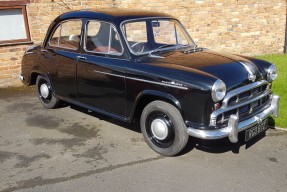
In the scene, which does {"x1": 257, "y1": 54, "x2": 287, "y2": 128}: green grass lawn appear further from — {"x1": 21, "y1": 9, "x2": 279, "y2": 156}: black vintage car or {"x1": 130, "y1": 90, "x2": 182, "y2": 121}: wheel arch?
{"x1": 130, "y1": 90, "x2": 182, "y2": 121}: wheel arch

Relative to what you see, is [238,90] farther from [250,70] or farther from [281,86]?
[281,86]

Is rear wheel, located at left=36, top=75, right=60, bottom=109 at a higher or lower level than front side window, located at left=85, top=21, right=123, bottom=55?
lower

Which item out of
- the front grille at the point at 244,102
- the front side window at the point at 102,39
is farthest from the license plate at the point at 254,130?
the front side window at the point at 102,39

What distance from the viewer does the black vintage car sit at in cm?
370

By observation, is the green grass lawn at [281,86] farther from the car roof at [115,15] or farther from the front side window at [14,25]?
the front side window at [14,25]

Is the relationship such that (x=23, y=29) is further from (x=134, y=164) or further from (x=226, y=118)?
(x=226, y=118)

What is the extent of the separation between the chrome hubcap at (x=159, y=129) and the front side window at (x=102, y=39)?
41.9 inches

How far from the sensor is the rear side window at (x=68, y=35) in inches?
199

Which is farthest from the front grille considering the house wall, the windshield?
the house wall

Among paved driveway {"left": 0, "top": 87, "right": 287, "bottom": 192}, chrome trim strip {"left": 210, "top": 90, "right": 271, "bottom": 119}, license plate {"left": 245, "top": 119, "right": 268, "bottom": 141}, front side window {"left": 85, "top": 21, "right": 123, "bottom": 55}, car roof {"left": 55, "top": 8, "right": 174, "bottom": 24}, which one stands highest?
car roof {"left": 55, "top": 8, "right": 174, "bottom": 24}

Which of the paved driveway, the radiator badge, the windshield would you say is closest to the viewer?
the paved driveway

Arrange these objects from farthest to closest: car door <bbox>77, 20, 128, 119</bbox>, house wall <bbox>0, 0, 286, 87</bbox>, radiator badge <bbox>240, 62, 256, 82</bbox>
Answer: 1. house wall <bbox>0, 0, 286, 87</bbox>
2. car door <bbox>77, 20, 128, 119</bbox>
3. radiator badge <bbox>240, 62, 256, 82</bbox>

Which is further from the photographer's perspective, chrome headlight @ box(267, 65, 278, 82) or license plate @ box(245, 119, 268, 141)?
chrome headlight @ box(267, 65, 278, 82)

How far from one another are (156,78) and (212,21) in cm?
641
